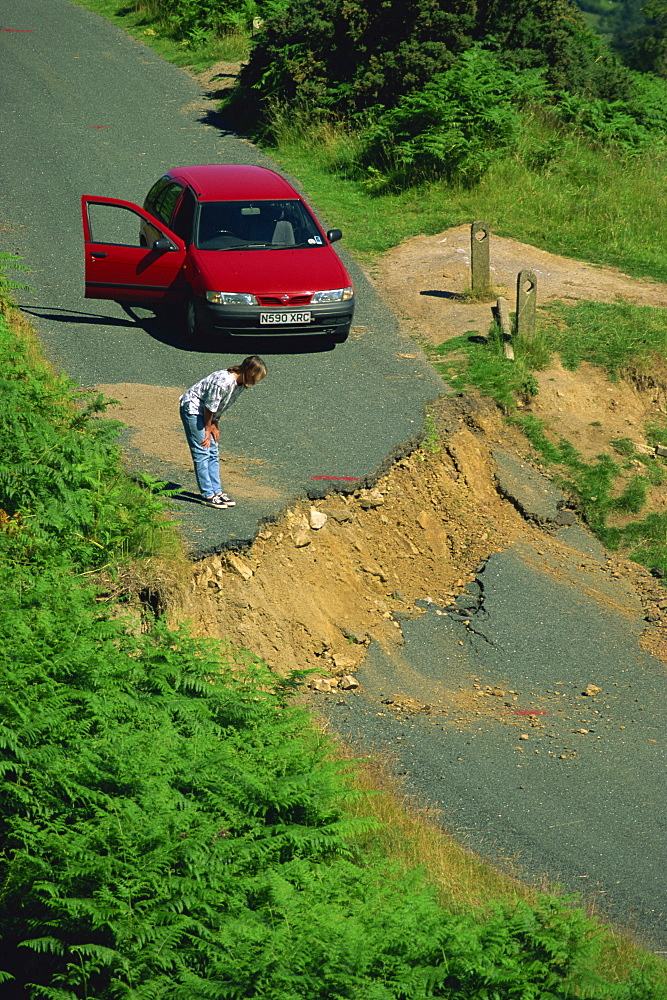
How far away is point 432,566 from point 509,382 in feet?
11.9

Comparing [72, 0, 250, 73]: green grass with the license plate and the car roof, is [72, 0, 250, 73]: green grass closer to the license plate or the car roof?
the car roof

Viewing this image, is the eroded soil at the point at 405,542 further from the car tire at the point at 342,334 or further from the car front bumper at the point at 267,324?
the car front bumper at the point at 267,324

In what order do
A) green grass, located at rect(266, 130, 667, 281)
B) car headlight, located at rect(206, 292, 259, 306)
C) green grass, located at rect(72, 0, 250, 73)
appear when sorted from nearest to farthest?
1. car headlight, located at rect(206, 292, 259, 306)
2. green grass, located at rect(266, 130, 667, 281)
3. green grass, located at rect(72, 0, 250, 73)

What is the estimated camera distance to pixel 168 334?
1352 centimetres

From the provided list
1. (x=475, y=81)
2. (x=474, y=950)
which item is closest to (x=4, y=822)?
(x=474, y=950)

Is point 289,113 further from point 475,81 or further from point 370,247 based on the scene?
point 370,247

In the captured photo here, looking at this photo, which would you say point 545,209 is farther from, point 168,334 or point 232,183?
point 168,334

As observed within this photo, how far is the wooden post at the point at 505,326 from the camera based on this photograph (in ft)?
44.7

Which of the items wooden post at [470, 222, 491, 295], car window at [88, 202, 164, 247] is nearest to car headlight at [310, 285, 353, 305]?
wooden post at [470, 222, 491, 295]

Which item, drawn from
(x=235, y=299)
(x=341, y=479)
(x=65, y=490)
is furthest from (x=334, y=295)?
(x=65, y=490)

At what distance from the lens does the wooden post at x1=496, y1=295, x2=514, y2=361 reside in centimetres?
1363

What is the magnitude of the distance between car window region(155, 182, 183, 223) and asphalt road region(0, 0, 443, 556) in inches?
59.4

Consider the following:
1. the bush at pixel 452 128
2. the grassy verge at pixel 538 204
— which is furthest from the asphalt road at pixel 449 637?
the bush at pixel 452 128

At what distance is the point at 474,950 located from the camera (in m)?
4.79
